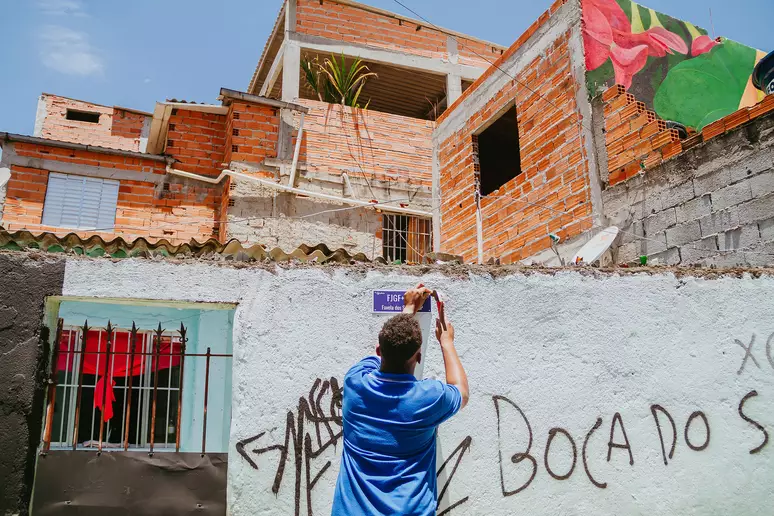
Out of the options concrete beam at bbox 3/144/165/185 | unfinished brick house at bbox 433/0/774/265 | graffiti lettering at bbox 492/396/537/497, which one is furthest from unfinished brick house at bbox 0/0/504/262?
graffiti lettering at bbox 492/396/537/497

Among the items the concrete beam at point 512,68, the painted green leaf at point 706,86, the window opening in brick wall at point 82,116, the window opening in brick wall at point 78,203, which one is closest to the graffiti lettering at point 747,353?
the painted green leaf at point 706,86

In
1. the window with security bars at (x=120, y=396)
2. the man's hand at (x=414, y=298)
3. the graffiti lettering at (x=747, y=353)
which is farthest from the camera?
the window with security bars at (x=120, y=396)

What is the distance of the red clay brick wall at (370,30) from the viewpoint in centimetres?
1359

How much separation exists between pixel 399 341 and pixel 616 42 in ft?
19.4

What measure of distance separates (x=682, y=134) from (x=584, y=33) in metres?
1.60

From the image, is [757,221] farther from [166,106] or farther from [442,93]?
[442,93]

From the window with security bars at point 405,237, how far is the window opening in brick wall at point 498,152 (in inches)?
63.1

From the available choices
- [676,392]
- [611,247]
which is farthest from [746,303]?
[611,247]

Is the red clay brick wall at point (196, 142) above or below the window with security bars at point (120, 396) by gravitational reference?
above

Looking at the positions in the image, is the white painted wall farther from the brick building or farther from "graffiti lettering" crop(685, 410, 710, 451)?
the brick building

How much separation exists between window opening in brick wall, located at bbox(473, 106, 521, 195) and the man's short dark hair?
6.82m

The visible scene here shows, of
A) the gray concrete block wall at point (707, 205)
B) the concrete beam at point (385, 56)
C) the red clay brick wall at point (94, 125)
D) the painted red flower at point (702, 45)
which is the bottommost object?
the gray concrete block wall at point (707, 205)

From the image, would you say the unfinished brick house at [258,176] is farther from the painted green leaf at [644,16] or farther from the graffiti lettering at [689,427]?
the graffiti lettering at [689,427]

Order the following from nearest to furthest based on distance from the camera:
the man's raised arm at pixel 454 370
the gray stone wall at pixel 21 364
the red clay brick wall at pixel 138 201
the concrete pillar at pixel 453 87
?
1. the man's raised arm at pixel 454 370
2. the gray stone wall at pixel 21 364
3. the red clay brick wall at pixel 138 201
4. the concrete pillar at pixel 453 87
